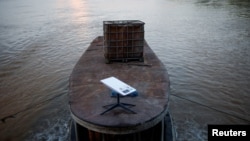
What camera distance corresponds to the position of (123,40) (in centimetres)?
1159

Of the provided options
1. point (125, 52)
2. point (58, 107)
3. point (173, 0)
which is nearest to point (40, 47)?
point (58, 107)

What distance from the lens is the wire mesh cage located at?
11375 mm

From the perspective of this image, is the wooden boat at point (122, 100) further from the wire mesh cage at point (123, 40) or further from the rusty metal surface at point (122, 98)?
the wire mesh cage at point (123, 40)

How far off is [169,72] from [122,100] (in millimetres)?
9405

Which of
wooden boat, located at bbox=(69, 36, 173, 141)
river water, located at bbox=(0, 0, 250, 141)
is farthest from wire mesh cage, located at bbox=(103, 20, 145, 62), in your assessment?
river water, located at bbox=(0, 0, 250, 141)

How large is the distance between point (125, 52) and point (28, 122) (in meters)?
5.97

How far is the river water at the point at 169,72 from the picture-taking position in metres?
11.8

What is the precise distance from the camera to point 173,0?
61.1 m

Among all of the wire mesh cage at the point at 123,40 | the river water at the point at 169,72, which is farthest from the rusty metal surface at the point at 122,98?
the river water at the point at 169,72

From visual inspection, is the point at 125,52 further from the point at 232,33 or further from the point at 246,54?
the point at 232,33

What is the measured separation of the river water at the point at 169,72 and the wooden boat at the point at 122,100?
2741 millimetres

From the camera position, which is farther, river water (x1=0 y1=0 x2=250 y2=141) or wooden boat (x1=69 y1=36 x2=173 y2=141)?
river water (x1=0 y1=0 x2=250 y2=141)

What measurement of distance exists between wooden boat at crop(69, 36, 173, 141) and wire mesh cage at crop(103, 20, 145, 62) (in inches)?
15.9

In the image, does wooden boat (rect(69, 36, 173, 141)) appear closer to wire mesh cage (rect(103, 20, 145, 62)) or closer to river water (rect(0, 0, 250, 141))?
wire mesh cage (rect(103, 20, 145, 62))
